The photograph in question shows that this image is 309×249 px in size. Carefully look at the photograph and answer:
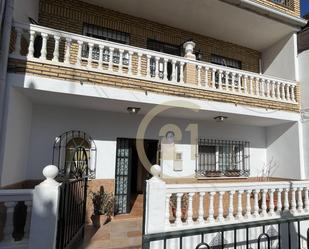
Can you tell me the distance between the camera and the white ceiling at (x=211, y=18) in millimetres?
7441

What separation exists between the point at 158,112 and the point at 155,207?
3.60 metres

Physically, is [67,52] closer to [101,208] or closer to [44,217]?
[44,217]

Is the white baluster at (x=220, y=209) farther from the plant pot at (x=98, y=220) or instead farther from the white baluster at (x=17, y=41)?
the white baluster at (x=17, y=41)

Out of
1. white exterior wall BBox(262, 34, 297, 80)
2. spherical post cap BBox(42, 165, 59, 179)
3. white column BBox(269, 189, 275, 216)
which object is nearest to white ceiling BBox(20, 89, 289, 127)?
white exterior wall BBox(262, 34, 297, 80)

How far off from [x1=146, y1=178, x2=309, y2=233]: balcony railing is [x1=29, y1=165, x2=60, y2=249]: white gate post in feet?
5.47

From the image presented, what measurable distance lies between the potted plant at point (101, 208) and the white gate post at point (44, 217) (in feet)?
9.54

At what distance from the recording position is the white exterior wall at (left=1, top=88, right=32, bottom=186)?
16.1ft

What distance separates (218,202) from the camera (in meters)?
5.29

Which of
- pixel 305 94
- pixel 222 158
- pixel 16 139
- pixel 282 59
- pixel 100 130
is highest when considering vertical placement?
pixel 282 59

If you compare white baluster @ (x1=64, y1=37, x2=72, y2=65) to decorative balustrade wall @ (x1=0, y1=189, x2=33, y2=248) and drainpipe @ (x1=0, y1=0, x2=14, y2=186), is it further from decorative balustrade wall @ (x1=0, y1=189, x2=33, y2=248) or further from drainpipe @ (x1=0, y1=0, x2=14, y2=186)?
decorative balustrade wall @ (x1=0, y1=189, x2=33, y2=248)

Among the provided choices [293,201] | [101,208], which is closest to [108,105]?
[101,208]

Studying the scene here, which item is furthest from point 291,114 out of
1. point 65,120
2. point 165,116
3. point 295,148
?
point 65,120

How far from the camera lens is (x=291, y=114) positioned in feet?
27.6

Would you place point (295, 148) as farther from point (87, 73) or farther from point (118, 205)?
point (87, 73)
